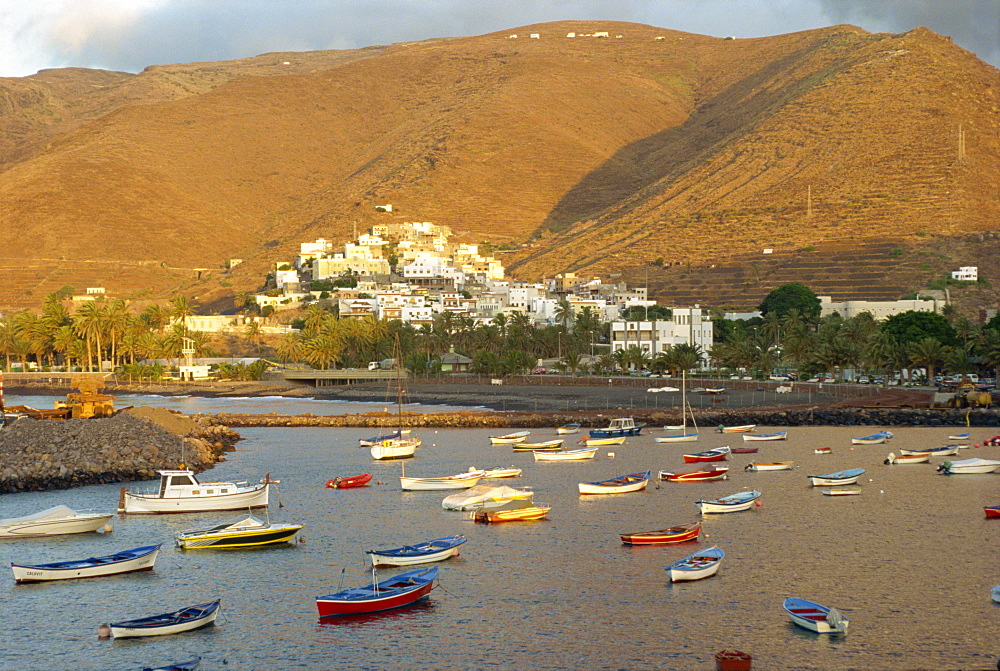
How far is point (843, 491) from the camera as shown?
57562mm

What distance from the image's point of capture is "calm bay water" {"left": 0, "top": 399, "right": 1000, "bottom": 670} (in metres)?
31.5

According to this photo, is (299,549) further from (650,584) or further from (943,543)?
(943,543)

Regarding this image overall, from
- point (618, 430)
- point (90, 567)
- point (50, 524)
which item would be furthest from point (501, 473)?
point (90, 567)

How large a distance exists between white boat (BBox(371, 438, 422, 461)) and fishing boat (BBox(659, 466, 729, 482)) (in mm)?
18806

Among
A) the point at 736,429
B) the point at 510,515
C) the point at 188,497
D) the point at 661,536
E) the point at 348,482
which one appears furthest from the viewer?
the point at 736,429

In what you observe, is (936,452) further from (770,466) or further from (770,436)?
(770,436)

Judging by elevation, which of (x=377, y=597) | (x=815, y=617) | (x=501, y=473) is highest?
(x=501, y=473)

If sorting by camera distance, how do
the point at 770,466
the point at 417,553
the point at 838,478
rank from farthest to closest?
the point at 770,466 < the point at 838,478 < the point at 417,553

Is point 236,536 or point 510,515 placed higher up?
point 236,536

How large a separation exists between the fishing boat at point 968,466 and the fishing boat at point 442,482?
89.4 ft

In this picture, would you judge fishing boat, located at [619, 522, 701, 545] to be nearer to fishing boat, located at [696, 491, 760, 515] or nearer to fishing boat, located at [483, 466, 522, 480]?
fishing boat, located at [696, 491, 760, 515]

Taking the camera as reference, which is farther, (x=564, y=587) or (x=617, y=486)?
(x=617, y=486)

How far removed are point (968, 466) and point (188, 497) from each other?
4323 cm

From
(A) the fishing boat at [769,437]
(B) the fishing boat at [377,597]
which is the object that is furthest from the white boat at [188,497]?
(A) the fishing boat at [769,437]
